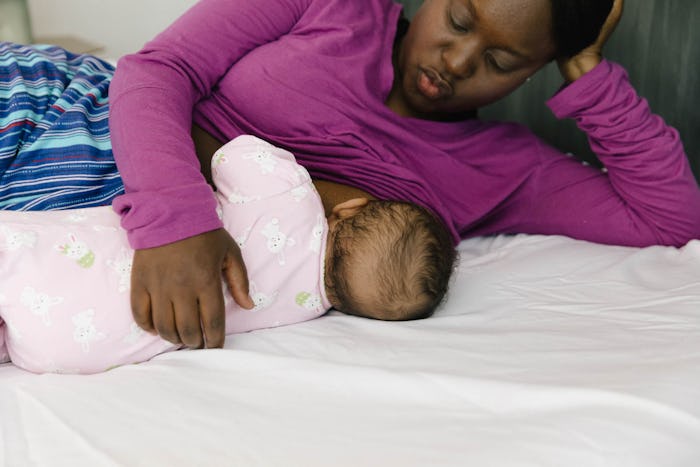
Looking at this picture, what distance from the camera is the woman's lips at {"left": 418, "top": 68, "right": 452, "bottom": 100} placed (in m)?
1.22

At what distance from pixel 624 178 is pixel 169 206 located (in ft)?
2.95

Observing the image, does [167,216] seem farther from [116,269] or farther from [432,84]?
[432,84]

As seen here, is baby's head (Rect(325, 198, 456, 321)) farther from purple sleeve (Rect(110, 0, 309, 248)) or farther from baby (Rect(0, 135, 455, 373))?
purple sleeve (Rect(110, 0, 309, 248))

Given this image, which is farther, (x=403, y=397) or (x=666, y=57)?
(x=666, y=57)

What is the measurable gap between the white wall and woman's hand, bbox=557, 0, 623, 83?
1.60 metres

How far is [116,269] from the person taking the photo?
2.81 ft

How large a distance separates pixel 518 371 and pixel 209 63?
73cm

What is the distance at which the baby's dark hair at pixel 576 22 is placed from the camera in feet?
3.76

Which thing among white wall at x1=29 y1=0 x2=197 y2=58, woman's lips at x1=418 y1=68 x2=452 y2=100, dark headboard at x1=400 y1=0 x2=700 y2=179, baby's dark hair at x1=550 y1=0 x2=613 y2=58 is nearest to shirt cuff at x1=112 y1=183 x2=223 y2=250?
woman's lips at x1=418 y1=68 x2=452 y2=100

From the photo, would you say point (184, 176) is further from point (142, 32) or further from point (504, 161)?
point (142, 32)

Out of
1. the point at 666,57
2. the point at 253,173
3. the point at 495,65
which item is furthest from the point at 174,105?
the point at 666,57

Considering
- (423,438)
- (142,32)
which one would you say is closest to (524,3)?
(423,438)

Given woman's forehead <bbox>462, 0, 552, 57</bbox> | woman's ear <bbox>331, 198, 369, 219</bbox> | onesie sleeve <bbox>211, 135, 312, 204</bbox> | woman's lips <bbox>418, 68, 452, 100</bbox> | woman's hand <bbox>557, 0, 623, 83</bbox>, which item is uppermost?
woman's forehead <bbox>462, 0, 552, 57</bbox>

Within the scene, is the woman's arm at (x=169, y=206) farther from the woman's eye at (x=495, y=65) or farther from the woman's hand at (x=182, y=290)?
the woman's eye at (x=495, y=65)
